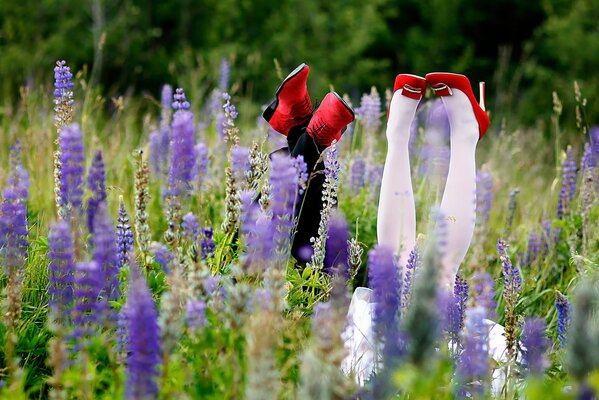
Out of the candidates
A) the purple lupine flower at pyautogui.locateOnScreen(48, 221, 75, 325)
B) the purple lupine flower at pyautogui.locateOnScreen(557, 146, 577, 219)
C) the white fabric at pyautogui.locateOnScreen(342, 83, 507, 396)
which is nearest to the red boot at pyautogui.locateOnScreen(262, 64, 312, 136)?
the white fabric at pyautogui.locateOnScreen(342, 83, 507, 396)

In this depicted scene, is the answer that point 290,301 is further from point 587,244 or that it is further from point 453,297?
point 587,244

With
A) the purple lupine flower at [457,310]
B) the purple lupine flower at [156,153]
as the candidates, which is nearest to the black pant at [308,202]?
the purple lupine flower at [457,310]

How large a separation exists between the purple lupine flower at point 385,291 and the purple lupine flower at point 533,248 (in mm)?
2140

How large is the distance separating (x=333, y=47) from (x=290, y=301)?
9354 millimetres

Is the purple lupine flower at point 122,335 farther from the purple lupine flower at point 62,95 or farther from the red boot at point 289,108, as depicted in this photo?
the red boot at point 289,108

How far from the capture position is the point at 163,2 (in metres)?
13.0

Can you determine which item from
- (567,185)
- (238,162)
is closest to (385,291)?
(238,162)

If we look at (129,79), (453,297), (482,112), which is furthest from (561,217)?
(129,79)

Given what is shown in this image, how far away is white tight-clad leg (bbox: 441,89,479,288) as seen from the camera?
9.83ft

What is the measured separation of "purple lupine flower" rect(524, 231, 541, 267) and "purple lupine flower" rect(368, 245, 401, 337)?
7.02ft

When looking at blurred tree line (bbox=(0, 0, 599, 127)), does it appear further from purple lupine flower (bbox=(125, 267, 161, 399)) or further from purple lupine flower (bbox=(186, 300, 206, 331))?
purple lupine flower (bbox=(125, 267, 161, 399))

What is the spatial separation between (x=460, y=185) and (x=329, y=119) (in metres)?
0.57

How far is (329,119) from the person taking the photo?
2951 mm

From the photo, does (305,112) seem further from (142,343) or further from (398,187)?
(142,343)
